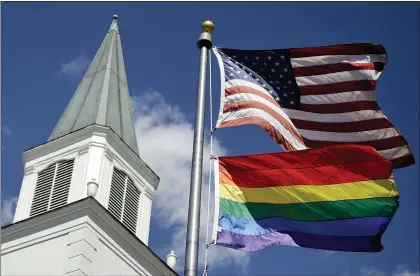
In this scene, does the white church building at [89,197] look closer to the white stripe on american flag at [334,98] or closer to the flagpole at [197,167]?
the flagpole at [197,167]

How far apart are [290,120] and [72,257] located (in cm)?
745

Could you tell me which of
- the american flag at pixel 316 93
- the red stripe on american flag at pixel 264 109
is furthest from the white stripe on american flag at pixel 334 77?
the red stripe on american flag at pixel 264 109

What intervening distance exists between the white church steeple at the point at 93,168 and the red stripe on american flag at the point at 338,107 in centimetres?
769

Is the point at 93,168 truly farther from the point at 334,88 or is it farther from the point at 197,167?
the point at 197,167

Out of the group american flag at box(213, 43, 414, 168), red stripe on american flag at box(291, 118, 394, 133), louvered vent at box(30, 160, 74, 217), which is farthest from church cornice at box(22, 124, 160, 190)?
red stripe on american flag at box(291, 118, 394, 133)

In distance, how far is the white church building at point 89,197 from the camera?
20.8 meters

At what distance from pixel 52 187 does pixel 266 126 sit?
32.9ft

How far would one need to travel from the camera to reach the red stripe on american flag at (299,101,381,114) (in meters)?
17.3

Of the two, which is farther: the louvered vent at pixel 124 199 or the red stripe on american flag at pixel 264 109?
the louvered vent at pixel 124 199

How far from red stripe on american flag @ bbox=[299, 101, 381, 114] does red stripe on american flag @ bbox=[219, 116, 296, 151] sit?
118 cm

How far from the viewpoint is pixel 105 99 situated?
A: 2711 centimetres

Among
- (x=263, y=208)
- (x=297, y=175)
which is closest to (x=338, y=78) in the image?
(x=297, y=175)

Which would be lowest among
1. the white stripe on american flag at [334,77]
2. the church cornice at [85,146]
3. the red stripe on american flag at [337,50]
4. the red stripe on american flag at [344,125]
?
the red stripe on american flag at [344,125]

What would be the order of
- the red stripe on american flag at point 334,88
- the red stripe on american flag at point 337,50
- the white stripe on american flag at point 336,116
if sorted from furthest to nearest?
1. the red stripe on american flag at point 337,50
2. the red stripe on american flag at point 334,88
3. the white stripe on american flag at point 336,116
